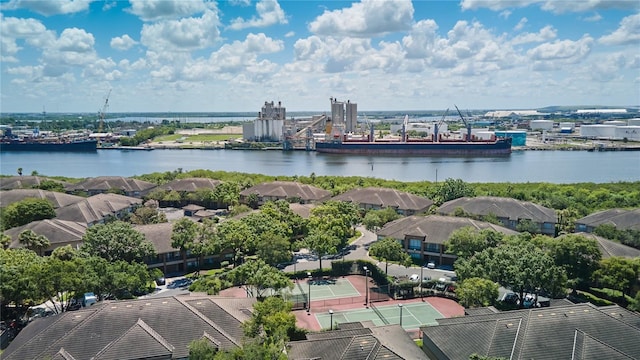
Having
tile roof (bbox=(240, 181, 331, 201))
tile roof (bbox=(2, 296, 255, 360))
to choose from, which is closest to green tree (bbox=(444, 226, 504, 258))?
tile roof (bbox=(2, 296, 255, 360))

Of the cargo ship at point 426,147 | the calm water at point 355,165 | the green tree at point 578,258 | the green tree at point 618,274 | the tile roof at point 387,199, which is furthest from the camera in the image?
the cargo ship at point 426,147

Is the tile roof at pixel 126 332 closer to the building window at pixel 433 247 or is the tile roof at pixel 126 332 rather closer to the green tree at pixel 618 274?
the building window at pixel 433 247

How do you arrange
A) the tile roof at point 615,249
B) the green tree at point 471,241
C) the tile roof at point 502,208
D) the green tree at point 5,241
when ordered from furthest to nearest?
the tile roof at point 502,208, the green tree at point 5,241, the tile roof at point 615,249, the green tree at point 471,241

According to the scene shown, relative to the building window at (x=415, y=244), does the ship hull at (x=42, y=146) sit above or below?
above

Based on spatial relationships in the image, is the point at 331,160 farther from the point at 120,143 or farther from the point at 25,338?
the point at 25,338

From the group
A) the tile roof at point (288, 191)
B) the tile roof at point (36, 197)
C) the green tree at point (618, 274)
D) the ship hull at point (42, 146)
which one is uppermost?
the ship hull at point (42, 146)

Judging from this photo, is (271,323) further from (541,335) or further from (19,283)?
(19,283)

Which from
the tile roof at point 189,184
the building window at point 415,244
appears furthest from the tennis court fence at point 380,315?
the tile roof at point 189,184
